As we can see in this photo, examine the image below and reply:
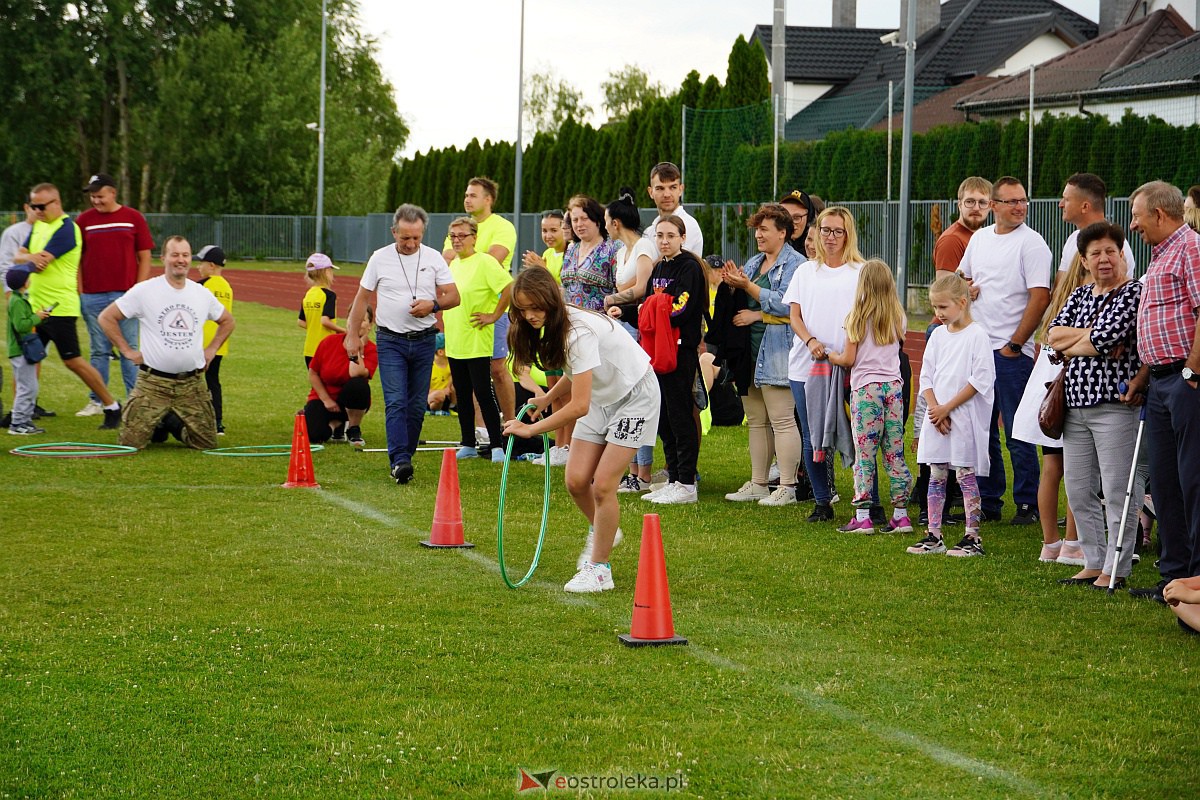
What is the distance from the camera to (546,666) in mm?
6234

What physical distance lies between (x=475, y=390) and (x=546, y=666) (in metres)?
6.84

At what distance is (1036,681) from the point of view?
239 inches

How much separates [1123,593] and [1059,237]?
65.2 feet

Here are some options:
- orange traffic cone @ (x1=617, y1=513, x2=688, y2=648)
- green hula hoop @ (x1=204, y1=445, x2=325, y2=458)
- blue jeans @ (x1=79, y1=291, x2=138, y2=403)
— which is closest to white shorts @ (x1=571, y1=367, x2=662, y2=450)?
orange traffic cone @ (x1=617, y1=513, x2=688, y2=648)

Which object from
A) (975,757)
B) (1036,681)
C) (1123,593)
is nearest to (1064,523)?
(1123,593)

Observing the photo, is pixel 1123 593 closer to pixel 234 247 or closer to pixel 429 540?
pixel 429 540

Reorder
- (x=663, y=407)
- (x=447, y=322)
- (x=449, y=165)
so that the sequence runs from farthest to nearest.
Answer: (x=449, y=165)
(x=447, y=322)
(x=663, y=407)

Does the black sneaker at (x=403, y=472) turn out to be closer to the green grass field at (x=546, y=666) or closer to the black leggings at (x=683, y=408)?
the green grass field at (x=546, y=666)

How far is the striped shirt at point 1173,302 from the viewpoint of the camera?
7172mm

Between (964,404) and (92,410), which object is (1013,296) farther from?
→ (92,410)

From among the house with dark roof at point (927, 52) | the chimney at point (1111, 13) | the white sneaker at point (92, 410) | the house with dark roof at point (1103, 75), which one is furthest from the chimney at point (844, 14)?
the white sneaker at point (92, 410)

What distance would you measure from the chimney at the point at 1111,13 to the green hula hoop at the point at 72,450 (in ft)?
180

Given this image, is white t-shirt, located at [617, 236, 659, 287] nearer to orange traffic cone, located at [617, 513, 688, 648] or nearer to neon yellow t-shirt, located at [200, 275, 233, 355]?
orange traffic cone, located at [617, 513, 688, 648]

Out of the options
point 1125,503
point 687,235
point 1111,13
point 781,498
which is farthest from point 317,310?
point 1111,13
